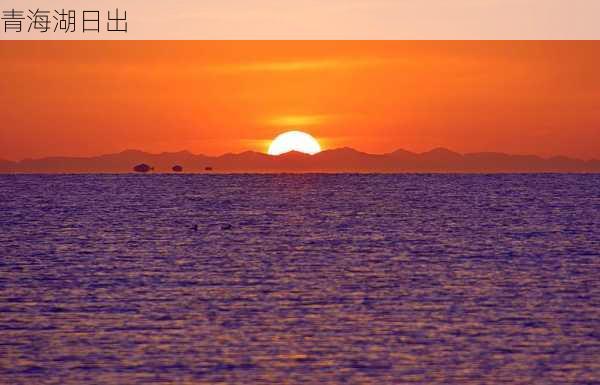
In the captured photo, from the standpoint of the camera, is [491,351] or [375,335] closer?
[491,351]

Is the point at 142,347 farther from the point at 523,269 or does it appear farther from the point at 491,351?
the point at 523,269

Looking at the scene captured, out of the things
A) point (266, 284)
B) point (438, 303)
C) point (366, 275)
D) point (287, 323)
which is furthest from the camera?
point (366, 275)

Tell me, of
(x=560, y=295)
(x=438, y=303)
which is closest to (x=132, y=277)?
(x=438, y=303)

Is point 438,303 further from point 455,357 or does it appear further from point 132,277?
point 132,277

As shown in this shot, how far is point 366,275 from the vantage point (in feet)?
262

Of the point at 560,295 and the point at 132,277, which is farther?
the point at 132,277

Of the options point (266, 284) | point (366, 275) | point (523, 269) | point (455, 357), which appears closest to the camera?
point (455, 357)

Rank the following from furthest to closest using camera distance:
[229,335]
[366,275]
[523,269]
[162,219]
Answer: [162,219] → [523,269] → [366,275] → [229,335]

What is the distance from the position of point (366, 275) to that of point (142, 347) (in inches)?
1370

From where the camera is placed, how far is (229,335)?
5044 centimetres

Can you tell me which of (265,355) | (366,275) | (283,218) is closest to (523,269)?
(366,275)

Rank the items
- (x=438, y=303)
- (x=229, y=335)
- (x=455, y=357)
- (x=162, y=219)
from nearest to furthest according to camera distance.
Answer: (x=455, y=357) → (x=229, y=335) → (x=438, y=303) → (x=162, y=219)

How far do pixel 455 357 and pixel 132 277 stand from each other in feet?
Result: 126

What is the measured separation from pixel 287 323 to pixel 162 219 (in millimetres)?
118220
